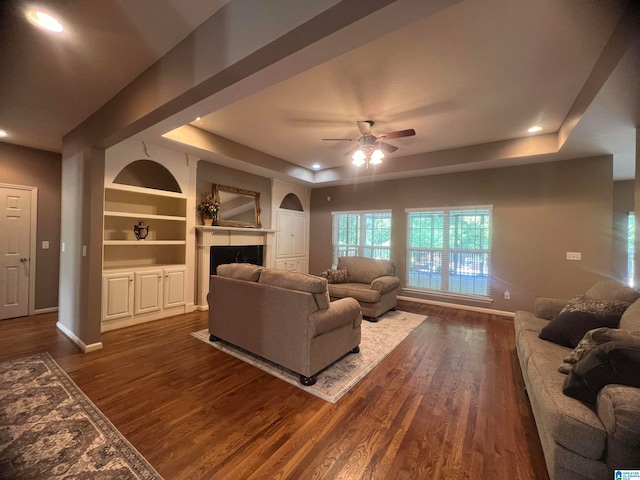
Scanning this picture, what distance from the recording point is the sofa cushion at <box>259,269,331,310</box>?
2.48m

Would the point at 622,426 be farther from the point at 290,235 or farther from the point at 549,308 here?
the point at 290,235

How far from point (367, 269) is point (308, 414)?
10.8ft

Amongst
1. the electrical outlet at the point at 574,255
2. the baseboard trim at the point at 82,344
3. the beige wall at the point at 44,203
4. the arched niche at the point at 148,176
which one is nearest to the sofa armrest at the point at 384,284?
the electrical outlet at the point at 574,255

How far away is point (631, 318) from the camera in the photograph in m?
1.92

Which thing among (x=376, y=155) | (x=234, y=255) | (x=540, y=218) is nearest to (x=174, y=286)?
(x=234, y=255)

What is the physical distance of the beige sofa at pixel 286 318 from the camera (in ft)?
8.05

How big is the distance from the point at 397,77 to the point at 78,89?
3.13 meters

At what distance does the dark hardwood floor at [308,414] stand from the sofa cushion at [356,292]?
997 mm

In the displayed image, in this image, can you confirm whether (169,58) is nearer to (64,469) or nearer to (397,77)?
(397,77)

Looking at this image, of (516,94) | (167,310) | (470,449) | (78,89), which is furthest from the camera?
Answer: (167,310)

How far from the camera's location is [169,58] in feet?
6.93

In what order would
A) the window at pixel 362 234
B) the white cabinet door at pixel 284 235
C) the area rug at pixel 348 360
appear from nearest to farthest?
the area rug at pixel 348 360 < the window at pixel 362 234 < the white cabinet door at pixel 284 235

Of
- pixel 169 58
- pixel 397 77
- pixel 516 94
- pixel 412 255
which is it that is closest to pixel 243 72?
pixel 169 58

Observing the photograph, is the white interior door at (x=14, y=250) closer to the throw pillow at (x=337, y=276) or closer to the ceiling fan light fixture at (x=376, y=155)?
the throw pillow at (x=337, y=276)
